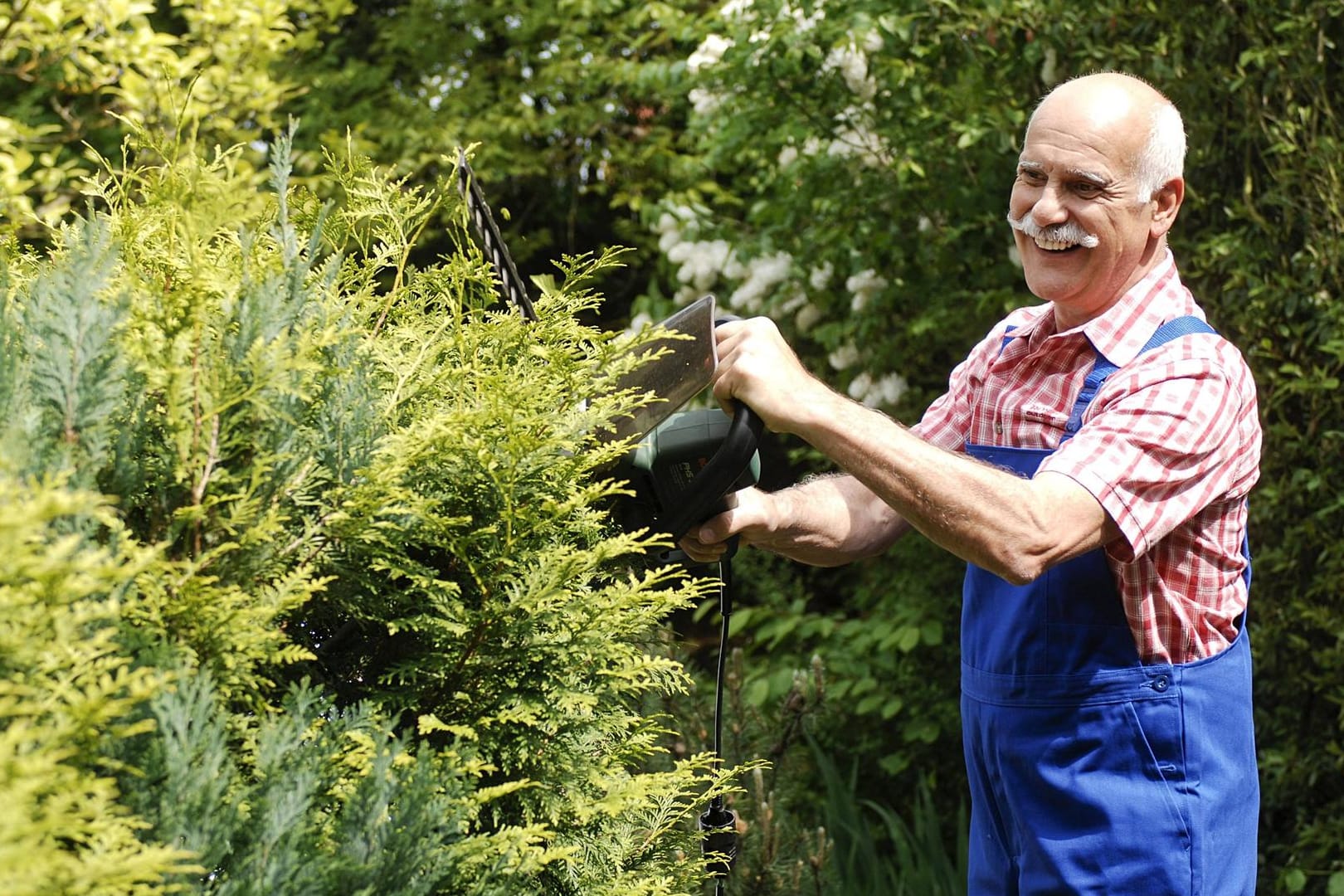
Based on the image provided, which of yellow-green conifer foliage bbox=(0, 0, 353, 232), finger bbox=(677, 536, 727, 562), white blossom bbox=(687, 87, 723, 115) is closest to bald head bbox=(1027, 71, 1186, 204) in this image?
finger bbox=(677, 536, 727, 562)

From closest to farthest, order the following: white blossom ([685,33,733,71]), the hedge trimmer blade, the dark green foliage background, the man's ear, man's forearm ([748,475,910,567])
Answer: the hedge trimmer blade → the man's ear → man's forearm ([748,475,910,567]) → the dark green foliage background → white blossom ([685,33,733,71])

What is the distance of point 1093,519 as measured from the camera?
1737 mm

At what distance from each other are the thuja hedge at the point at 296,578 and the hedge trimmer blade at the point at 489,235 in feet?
0.31

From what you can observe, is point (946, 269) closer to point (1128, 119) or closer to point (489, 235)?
point (1128, 119)

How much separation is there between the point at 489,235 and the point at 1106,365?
3.09ft

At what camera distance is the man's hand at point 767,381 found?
1.75m

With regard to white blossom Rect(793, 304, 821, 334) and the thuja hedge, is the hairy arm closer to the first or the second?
the thuja hedge

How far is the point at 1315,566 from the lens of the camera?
3285 mm

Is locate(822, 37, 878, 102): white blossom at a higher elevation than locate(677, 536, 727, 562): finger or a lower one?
higher

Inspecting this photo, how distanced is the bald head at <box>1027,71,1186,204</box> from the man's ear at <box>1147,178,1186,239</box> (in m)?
0.01

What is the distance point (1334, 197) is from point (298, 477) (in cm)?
284

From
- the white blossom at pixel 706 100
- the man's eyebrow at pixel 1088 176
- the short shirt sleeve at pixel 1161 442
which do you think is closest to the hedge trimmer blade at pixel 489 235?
the short shirt sleeve at pixel 1161 442

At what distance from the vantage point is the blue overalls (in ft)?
6.06

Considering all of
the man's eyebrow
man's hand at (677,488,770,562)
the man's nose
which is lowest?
man's hand at (677,488,770,562)
